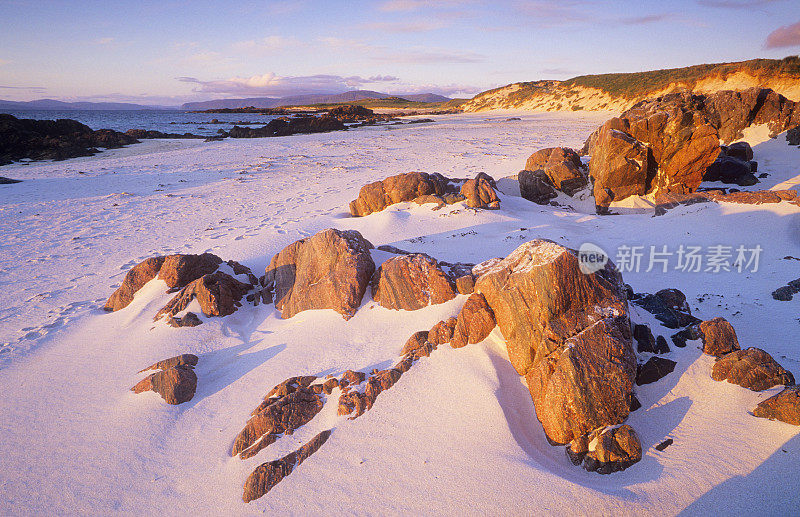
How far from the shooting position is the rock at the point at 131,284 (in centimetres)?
578

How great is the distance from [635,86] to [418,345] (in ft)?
147

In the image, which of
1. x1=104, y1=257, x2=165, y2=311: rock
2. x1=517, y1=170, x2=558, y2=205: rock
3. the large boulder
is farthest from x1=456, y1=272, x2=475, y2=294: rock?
x1=517, y1=170, x2=558, y2=205: rock

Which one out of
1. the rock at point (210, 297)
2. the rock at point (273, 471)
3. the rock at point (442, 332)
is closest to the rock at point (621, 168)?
the rock at point (442, 332)

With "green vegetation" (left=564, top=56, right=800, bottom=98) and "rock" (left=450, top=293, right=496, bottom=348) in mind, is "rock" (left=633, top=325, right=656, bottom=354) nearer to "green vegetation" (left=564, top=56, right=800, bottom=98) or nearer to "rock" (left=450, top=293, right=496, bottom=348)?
"rock" (left=450, top=293, right=496, bottom=348)

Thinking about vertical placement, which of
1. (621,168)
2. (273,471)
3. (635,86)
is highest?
(635,86)

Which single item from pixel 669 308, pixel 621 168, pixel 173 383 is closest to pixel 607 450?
pixel 669 308

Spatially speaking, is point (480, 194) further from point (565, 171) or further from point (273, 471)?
point (273, 471)

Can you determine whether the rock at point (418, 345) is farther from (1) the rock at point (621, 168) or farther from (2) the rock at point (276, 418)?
(1) the rock at point (621, 168)

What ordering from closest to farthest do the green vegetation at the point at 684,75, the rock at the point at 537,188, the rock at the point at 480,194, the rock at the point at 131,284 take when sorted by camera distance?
1. the rock at the point at 131,284
2. the rock at the point at 480,194
3. the rock at the point at 537,188
4. the green vegetation at the point at 684,75

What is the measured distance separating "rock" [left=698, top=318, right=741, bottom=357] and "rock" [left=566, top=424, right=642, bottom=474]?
1.46 metres

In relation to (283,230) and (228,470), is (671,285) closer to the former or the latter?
(228,470)

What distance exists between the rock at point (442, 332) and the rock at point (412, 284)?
41cm

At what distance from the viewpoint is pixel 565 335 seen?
3.45 m

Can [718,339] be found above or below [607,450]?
above
